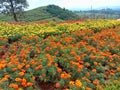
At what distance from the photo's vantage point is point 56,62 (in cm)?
676

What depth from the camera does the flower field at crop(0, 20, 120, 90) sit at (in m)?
5.87

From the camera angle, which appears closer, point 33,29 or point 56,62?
point 56,62

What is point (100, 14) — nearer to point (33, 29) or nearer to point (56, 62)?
point (33, 29)

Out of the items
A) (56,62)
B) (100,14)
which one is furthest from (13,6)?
(56,62)

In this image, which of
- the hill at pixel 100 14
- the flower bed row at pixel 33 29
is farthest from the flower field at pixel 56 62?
the hill at pixel 100 14

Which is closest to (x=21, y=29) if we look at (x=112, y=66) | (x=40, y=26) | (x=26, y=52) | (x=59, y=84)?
(x=40, y=26)

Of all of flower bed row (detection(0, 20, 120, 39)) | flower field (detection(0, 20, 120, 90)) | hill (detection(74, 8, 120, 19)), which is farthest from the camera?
hill (detection(74, 8, 120, 19))

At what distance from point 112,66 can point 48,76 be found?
186cm

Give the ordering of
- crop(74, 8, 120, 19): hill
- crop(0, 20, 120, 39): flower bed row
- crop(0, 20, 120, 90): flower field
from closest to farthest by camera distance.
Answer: crop(0, 20, 120, 90): flower field → crop(0, 20, 120, 39): flower bed row → crop(74, 8, 120, 19): hill

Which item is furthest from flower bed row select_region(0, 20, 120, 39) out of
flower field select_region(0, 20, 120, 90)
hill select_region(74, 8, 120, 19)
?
hill select_region(74, 8, 120, 19)

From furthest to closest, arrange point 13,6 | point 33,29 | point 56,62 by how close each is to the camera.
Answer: point 13,6 → point 33,29 → point 56,62

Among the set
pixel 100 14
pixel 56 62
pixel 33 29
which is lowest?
pixel 100 14

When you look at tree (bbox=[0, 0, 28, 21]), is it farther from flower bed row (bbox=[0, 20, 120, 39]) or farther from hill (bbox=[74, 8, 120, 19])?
flower bed row (bbox=[0, 20, 120, 39])

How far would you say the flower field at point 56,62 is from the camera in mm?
5867
